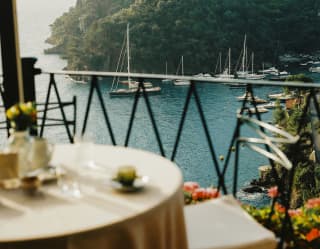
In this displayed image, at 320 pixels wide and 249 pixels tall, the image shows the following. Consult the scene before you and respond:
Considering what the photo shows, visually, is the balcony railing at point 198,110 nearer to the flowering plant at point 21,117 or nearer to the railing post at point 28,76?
the railing post at point 28,76

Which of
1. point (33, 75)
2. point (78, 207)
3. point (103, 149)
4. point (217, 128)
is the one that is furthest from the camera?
point (217, 128)

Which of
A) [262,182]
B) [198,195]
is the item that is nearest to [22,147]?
[198,195]

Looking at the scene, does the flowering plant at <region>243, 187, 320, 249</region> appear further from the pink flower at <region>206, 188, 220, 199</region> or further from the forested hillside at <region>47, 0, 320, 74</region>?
the forested hillside at <region>47, 0, 320, 74</region>

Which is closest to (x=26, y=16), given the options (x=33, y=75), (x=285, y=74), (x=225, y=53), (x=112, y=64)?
(x=112, y=64)

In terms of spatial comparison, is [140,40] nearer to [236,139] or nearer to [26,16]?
[26,16]

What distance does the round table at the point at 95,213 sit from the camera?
4.25ft

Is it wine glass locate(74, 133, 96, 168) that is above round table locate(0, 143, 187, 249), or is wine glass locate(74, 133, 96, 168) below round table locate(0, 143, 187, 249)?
above

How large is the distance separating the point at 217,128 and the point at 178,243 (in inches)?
1190

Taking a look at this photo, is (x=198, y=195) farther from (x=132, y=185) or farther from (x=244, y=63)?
(x=244, y=63)

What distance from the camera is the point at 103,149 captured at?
2.07 metres

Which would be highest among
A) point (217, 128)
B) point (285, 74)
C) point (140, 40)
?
point (140, 40)

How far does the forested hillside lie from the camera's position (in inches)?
1375

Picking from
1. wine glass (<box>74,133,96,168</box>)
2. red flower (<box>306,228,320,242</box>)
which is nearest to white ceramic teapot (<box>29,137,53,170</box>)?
wine glass (<box>74,133,96,168</box>)

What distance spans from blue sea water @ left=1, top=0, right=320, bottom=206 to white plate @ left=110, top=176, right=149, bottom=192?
2674 cm
